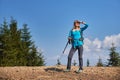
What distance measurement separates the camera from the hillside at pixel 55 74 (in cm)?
1417

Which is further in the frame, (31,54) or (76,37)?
(31,54)

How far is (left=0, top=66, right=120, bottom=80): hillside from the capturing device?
46.5 ft

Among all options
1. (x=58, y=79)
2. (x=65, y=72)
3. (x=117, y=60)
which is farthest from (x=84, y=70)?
(x=117, y=60)

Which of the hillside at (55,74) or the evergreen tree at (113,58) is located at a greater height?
the evergreen tree at (113,58)

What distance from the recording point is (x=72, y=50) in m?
15.1

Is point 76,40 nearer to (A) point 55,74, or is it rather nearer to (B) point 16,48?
(A) point 55,74

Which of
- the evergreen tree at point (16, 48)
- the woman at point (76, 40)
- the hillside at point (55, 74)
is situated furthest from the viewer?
the evergreen tree at point (16, 48)

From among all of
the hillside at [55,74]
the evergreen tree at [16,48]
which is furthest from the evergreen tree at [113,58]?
the hillside at [55,74]

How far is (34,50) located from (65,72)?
1053 inches

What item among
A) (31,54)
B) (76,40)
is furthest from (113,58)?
(76,40)

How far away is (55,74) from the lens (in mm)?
14852

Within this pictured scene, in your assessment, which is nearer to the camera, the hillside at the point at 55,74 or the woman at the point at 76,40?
the hillside at the point at 55,74

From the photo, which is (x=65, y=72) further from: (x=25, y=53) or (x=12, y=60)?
(x=25, y=53)

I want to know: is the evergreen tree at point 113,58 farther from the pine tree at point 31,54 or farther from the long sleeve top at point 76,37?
the long sleeve top at point 76,37
